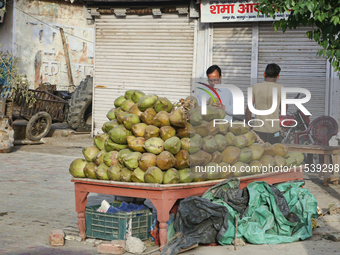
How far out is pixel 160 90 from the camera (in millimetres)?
13930

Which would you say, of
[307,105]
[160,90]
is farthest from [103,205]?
[160,90]

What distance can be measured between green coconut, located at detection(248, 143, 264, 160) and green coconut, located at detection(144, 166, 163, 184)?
157 cm

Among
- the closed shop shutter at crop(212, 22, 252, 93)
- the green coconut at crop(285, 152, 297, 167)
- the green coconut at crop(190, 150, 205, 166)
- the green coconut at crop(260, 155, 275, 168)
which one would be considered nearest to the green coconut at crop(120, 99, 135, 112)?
the green coconut at crop(190, 150, 205, 166)

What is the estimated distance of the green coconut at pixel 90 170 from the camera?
16.9 feet

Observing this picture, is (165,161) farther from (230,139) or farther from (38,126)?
(38,126)

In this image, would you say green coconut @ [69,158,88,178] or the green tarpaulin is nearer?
the green tarpaulin

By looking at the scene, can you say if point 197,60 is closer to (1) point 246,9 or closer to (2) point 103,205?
(1) point 246,9

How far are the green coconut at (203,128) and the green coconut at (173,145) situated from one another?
14.5 inches

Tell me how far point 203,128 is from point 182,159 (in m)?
0.50

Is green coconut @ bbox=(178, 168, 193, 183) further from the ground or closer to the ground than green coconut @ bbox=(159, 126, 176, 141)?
closer to the ground

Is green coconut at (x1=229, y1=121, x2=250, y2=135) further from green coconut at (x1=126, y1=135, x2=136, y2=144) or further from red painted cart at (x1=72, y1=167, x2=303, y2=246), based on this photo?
green coconut at (x1=126, y1=135, x2=136, y2=144)

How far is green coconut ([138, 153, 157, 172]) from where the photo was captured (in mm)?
4773

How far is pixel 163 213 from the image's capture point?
4590 mm

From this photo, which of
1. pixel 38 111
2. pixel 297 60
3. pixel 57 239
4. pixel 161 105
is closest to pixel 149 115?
pixel 161 105
